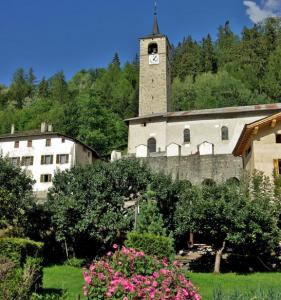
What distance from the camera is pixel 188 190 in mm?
22312

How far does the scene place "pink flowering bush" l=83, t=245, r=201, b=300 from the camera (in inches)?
276

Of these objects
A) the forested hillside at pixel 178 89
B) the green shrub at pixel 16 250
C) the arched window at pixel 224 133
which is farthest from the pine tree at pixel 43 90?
the green shrub at pixel 16 250

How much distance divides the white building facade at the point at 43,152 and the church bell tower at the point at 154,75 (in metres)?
12.9

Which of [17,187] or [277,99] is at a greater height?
[277,99]

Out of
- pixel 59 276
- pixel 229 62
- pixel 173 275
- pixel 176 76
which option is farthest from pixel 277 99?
pixel 173 275

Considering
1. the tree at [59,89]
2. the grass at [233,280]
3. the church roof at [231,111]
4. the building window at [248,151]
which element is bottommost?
the grass at [233,280]

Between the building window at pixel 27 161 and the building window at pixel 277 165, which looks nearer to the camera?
the building window at pixel 277 165

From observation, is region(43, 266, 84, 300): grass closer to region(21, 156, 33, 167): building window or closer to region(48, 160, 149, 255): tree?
region(48, 160, 149, 255): tree

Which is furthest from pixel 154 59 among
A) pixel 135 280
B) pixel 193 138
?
pixel 135 280

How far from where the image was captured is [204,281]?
53.8 ft

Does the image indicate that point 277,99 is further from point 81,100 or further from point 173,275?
point 173,275

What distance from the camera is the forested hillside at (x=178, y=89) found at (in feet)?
209

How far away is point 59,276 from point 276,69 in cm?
6322

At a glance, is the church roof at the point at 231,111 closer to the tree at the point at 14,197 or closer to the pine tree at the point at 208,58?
the tree at the point at 14,197
